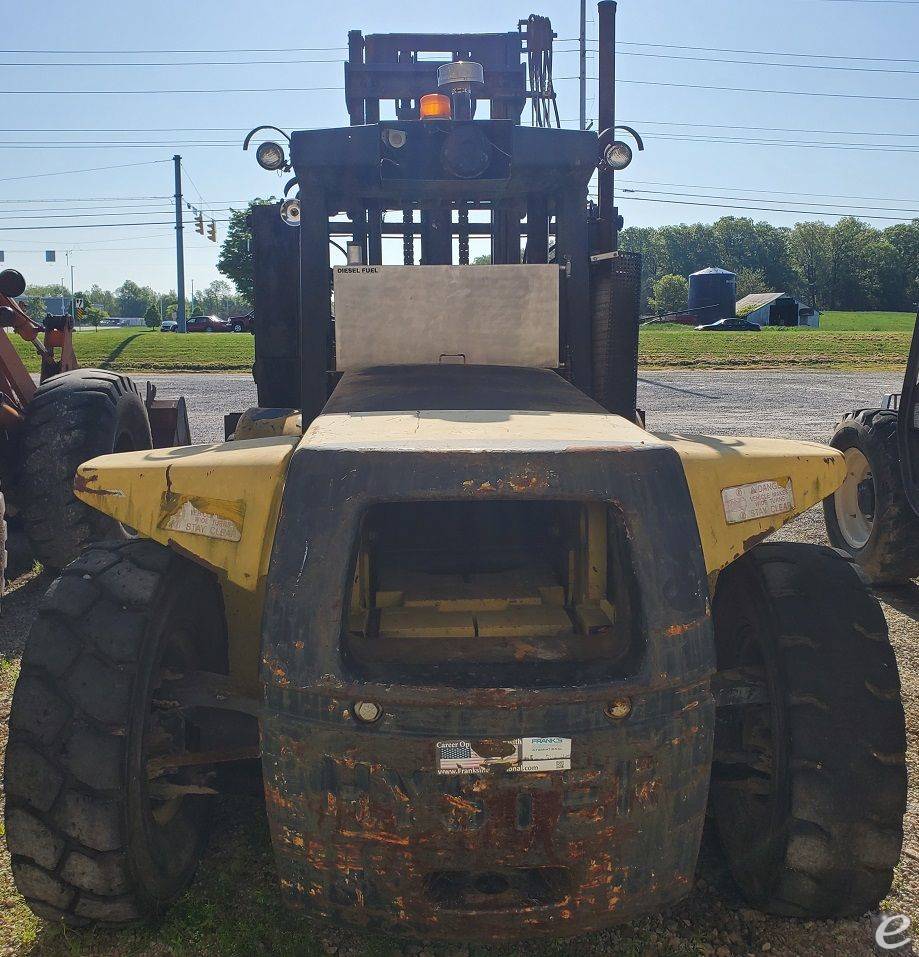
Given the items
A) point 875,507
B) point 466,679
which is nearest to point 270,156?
point 466,679

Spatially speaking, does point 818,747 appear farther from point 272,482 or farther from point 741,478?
point 272,482

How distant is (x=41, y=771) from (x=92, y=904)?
428 millimetres

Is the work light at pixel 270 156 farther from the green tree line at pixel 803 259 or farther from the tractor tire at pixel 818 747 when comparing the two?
the green tree line at pixel 803 259

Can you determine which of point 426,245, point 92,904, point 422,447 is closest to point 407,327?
point 426,245

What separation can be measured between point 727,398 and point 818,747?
18444mm

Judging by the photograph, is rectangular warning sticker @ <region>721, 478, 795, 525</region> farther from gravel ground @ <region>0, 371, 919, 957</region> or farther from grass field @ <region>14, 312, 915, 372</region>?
grass field @ <region>14, 312, 915, 372</region>

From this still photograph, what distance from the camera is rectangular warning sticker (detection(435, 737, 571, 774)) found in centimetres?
225

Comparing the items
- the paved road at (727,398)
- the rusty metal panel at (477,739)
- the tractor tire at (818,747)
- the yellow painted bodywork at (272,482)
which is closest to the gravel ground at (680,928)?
the tractor tire at (818,747)

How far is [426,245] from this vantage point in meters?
4.71

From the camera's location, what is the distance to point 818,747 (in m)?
2.60

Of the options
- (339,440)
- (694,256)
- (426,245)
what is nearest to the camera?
(339,440)

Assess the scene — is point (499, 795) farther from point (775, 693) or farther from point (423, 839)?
point (775, 693)

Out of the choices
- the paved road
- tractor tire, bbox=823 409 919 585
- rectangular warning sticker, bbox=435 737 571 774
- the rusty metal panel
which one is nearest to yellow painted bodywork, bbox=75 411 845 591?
the rusty metal panel

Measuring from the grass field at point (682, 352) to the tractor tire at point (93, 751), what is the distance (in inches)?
1016
